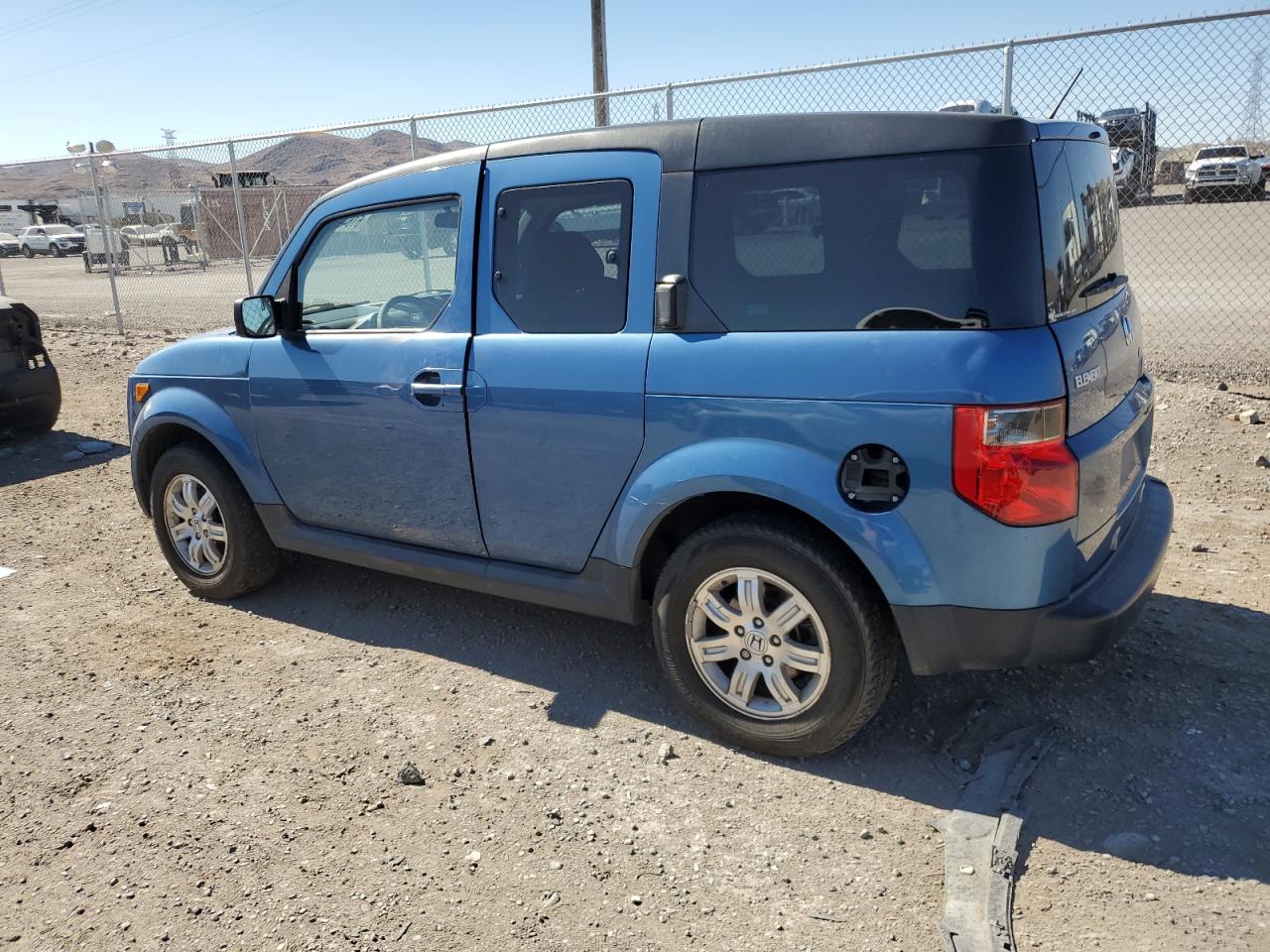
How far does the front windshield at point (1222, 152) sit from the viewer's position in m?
7.13

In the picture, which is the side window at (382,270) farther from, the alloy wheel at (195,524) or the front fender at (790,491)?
the front fender at (790,491)

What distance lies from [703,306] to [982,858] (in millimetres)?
1844

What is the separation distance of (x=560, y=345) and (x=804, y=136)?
1.09 meters

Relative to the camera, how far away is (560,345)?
3477 mm

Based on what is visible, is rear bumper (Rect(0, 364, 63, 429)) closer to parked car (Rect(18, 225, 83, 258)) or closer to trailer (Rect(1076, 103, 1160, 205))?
trailer (Rect(1076, 103, 1160, 205))

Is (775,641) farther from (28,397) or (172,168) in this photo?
(172,168)

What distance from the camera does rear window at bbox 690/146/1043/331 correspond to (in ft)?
8.89

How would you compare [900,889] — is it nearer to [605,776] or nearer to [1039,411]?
[605,776]

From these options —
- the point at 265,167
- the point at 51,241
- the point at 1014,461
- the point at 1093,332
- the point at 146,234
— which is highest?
the point at 265,167

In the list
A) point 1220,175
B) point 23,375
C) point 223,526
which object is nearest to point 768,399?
point 223,526

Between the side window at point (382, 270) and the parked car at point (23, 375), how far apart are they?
4864 millimetres

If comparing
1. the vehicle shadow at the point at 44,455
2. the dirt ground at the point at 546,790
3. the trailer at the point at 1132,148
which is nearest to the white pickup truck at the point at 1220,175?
the trailer at the point at 1132,148

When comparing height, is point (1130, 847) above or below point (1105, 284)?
below

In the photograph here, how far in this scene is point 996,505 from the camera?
8.87ft
